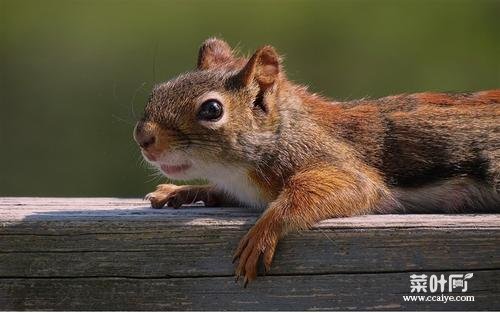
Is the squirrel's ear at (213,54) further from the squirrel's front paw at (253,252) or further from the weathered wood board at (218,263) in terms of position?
the squirrel's front paw at (253,252)

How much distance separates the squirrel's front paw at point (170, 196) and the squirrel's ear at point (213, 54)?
0.55 meters

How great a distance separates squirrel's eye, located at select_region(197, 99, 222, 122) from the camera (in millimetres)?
4605

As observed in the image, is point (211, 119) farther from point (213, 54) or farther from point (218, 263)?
point (218, 263)

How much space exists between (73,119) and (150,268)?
6.75 metres

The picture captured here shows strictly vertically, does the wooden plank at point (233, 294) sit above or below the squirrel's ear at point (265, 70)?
below

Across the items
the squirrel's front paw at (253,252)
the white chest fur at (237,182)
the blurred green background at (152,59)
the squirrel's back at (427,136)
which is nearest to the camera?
the squirrel's front paw at (253,252)

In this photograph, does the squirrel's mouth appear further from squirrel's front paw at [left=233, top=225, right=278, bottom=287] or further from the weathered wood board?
squirrel's front paw at [left=233, top=225, right=278, bottom=287]

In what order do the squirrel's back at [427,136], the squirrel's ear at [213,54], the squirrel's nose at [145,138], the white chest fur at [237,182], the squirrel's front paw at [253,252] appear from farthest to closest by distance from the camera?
the squirrel's ear at [213,54], the squirrel's back at [427,136], the white chest fur at [237,182], the squirrel's nose at [145,138], the squirrel's front paw at [253,252]

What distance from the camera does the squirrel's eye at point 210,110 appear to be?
4.61 m

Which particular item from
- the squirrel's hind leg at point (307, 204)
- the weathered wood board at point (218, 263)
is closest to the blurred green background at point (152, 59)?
the squirrel's hind leg at point (307, 204)

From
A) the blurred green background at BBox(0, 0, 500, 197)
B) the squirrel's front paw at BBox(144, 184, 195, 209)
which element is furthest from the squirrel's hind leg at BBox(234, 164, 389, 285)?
the blurred green background at BBox(0, 0, 500, 197)

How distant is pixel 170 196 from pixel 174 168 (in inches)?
10.6

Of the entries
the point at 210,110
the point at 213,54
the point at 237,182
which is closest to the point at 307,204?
the point at 237,182

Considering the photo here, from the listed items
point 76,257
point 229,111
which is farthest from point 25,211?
point 229,111
